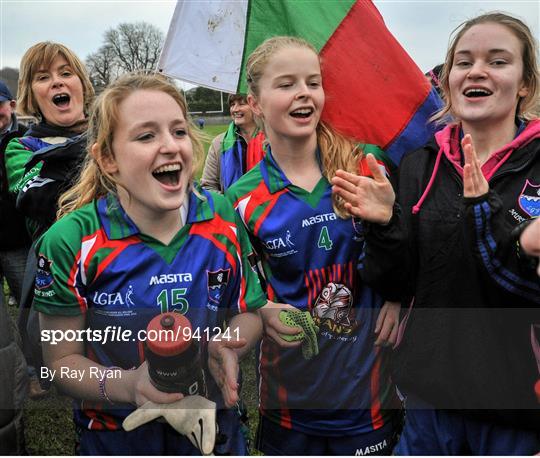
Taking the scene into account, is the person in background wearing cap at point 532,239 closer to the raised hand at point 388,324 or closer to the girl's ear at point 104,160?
the raised hand at point 388,324

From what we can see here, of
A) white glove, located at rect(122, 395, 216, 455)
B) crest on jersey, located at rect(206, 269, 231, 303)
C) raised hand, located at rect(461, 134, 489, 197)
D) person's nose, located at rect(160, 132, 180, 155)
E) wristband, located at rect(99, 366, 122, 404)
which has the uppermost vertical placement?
person's nose, located at rect(160, 132, 180, 155)

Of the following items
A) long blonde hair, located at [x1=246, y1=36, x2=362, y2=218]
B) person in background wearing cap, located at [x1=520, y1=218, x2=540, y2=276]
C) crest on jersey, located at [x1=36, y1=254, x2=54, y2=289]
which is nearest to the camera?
person in background wearing cap, located at [x1=520, y1=218, x2=540, y2=276]

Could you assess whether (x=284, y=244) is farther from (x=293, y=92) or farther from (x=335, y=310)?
(x=293, y=92)

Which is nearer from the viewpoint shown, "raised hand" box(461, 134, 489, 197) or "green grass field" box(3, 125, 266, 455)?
"raised hand" box(461, 134, 489, 197)

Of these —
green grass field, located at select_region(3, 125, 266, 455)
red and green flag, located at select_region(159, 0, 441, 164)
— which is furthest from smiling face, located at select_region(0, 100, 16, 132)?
red and green flag, located at select_region(159, 0, 441, 164)

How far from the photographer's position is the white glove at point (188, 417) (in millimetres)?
1684

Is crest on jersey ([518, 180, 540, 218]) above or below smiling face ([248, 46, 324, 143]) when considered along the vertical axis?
below

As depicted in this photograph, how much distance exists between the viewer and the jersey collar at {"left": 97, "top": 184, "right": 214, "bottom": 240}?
5.96 feet

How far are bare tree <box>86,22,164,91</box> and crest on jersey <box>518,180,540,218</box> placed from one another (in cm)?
186

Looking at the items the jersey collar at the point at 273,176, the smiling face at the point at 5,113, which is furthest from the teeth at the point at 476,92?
the smiling face at the point at 5,113

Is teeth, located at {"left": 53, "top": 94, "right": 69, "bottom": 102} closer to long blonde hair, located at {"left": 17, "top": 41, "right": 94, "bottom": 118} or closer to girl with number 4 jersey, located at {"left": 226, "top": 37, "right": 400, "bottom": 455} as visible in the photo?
long blonde hair, located at {"left": 17, "top": 41, "right": 94, "bottom": 118}

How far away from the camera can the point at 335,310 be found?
2.06m

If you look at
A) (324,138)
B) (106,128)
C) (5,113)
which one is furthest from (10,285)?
(324,138)

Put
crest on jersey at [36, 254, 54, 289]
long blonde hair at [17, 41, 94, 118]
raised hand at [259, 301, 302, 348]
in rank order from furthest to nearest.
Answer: long blonde hair at [17, 41, 94, 118], raised hand at [259, 301, 302, 348], crest on jersey at [36, 254, 54, 289]
